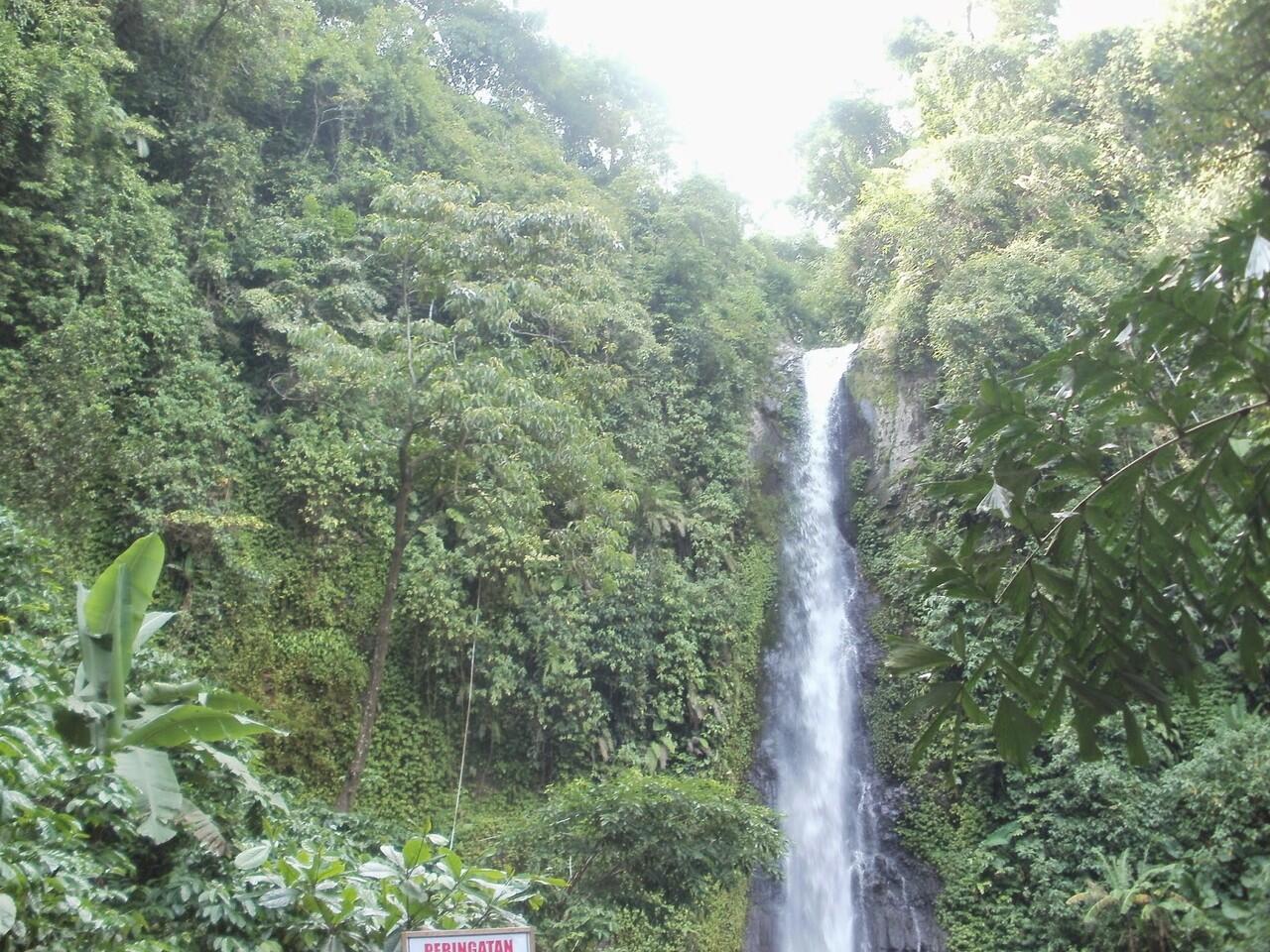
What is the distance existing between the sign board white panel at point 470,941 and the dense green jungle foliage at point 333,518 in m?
0.61

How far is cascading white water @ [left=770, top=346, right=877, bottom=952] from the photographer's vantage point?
414 inches

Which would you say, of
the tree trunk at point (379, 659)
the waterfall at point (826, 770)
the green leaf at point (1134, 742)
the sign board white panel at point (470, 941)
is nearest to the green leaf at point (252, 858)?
the sign board white panel at point (470, 941)

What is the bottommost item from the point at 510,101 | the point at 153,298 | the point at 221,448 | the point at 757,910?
the point at 757,910

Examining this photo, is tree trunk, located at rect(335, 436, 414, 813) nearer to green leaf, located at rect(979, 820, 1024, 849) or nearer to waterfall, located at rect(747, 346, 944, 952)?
waterfall, located at rect(747, 346, 944, 952)

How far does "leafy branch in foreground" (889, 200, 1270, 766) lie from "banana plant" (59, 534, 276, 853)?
3637mm

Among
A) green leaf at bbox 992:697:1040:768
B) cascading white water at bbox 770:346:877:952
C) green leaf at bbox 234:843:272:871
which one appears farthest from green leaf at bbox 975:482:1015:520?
cascading white water at bbox 770:346:877:952

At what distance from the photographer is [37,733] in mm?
3846

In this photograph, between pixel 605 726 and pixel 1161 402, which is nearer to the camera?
pixel 1161 402

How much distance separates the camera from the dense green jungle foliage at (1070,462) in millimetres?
2488

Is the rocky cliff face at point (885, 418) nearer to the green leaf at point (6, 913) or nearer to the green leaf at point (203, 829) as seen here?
the green leaf at point (203, 829)

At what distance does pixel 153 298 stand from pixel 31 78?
223 cm

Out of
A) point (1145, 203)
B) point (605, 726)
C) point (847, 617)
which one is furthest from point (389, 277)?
point (1145, 203)

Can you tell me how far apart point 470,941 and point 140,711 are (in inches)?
105

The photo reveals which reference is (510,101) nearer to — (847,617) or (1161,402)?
(847,617)
